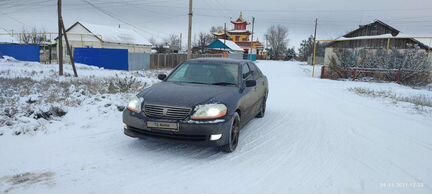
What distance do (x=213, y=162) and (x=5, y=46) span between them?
3358 cm

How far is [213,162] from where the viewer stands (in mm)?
4660

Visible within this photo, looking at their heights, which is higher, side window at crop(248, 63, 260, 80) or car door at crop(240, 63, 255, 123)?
side window at crop(248, 63, 260, 80)

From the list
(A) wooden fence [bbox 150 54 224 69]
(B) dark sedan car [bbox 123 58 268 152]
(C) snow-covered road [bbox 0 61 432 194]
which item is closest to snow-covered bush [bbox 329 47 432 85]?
(C) snow-covered road [bbox 0 61 432 194]

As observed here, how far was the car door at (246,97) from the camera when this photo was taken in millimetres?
5750

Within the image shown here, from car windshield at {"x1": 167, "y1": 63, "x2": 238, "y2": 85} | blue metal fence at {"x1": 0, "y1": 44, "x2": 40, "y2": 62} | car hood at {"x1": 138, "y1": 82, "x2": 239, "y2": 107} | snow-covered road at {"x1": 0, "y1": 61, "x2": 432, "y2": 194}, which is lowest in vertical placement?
snow-covered road at {"x1": 0, "y1": 61, "x2": 432, "y2": 194}

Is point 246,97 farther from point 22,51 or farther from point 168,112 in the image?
point 22,51

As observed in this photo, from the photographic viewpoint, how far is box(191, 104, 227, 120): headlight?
4664mm

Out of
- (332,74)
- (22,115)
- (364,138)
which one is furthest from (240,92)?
(332,74)

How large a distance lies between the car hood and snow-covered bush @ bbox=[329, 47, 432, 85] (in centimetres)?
1765

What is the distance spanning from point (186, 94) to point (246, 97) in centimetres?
133

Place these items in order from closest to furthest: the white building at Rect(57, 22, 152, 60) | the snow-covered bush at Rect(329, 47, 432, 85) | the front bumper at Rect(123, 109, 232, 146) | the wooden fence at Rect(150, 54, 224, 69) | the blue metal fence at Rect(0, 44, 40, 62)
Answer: the front bumper at Rect(123, 109, 232, 146), the snow-covered bush at Rect(329, 47, 432, 85), the wooden fence at Rect(150, 54, 224, 69), the blue metal fence at Rect(0, 44, 40, 62), the white building at Rect(57, 22, 152, 60)

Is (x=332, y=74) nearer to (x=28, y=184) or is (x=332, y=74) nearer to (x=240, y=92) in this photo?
(x=240, y=92)

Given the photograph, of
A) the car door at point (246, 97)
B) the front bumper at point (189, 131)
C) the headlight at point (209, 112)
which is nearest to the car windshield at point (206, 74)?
the car door at point (246, 97)

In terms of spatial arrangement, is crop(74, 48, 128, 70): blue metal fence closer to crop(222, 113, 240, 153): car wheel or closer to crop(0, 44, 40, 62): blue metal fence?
crop(0, 44, 40, 62): blue metal fence
